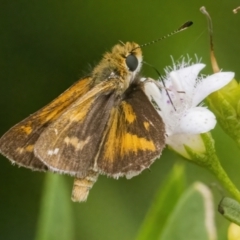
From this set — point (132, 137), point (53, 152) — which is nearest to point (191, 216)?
point (132, 137)

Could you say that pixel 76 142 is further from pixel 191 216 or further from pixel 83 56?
pixel 83 56

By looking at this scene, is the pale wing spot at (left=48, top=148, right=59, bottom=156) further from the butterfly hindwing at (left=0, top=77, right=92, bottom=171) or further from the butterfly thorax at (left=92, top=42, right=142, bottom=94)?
the butterfly thorax at (left=92, top=42, right=142, bottom=94)

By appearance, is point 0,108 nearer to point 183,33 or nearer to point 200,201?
point 183,33

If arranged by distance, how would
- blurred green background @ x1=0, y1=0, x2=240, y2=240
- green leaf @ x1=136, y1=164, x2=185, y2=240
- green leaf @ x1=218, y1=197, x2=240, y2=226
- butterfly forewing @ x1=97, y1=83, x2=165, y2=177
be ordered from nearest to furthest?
green leaf @ x1=218, y1=197, x2=240, y2=226
butterfly forewing @ x1=97, y1=83, x2=165, y2=177
green leaf @ x1=136, y1=164, x2=185, y2=240
blurred green background @ x1=0, y1=0, x2=240, y2=240

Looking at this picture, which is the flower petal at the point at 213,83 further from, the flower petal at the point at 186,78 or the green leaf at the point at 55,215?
the green leaf at the point at 55,215

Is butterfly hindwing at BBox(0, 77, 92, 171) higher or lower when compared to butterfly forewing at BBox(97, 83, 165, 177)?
higher

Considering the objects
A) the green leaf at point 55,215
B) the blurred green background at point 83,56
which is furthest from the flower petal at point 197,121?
the blurred green background at point 83,56

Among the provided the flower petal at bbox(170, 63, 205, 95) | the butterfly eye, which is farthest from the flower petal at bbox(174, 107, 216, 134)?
the butterfly eye

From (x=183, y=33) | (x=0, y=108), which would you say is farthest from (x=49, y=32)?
(x=183, y=33)
